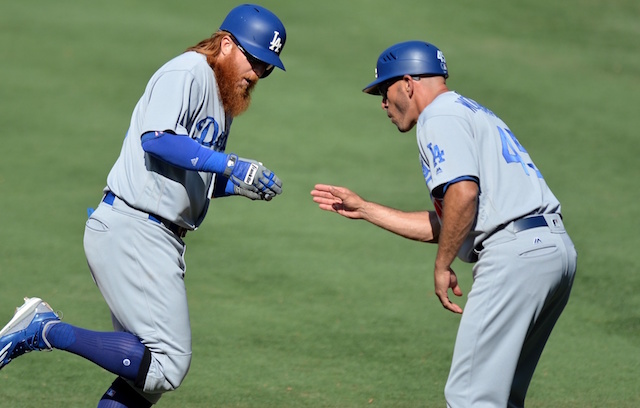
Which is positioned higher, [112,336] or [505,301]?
[505,301]

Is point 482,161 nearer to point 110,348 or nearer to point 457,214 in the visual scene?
point 457,214

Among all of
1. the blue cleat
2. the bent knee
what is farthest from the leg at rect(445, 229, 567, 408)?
the blue cleat

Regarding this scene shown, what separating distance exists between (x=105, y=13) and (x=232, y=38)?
31.8 ft

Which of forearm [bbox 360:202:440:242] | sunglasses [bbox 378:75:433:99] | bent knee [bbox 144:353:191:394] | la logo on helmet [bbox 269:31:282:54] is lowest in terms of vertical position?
bent knee [bbox 144:353:191:394]

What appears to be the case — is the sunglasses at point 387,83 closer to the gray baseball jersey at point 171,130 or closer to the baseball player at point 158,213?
the baseball player at point 158,213

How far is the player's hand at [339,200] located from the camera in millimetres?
5363

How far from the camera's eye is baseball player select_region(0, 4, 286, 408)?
16.0 ft

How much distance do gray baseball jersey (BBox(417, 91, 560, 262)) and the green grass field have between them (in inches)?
77.4

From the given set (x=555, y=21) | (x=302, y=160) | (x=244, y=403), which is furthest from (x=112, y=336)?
(x=555, y=21)

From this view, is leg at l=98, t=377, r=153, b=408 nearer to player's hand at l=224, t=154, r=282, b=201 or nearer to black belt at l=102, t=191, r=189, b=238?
black belt at l=102, t=191, r=189, b=238

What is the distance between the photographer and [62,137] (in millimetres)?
11008

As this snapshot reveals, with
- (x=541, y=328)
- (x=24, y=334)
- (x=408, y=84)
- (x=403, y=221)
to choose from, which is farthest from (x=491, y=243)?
(x=24, y=334)

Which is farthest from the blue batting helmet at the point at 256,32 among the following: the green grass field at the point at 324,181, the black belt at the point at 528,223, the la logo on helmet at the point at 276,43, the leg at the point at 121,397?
the green grass field at the point at 324,181

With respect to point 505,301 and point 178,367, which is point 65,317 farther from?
Answer: point 505,301
